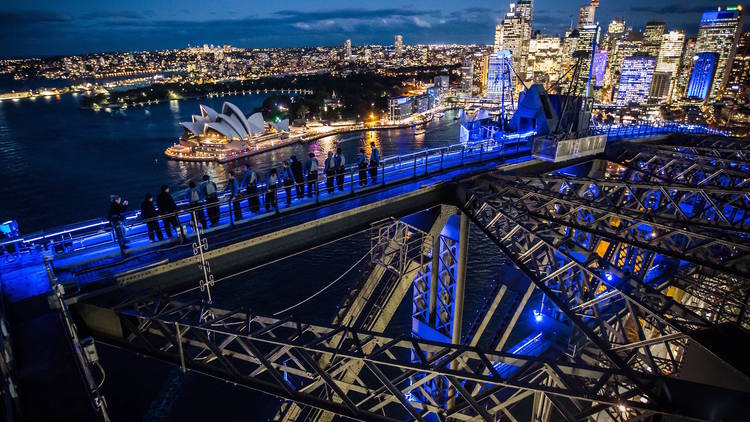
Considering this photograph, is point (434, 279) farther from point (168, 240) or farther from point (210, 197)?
point (168, 240)

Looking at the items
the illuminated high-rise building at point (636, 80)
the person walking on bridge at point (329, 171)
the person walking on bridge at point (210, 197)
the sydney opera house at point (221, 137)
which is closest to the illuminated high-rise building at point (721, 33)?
the illuminated high-rise building at point (636, 80)

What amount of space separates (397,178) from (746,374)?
10.2 m

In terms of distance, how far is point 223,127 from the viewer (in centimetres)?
7325

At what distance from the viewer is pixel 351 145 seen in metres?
76.7

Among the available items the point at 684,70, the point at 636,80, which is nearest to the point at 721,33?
the point at 684,70

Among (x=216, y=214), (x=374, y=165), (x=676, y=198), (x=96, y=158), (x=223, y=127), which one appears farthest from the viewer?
(x=223, y=127)

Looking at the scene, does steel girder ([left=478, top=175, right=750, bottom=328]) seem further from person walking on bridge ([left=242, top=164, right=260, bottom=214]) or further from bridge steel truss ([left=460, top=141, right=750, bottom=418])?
person walking on bridge ([left=242, top=164, right=260, bottom=214])

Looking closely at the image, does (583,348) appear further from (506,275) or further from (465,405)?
(465,405)

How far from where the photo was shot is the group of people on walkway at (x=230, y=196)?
28.7 feet

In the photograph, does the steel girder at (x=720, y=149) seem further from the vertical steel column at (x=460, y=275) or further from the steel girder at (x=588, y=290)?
the vertical steel column at (x=460, y=275)

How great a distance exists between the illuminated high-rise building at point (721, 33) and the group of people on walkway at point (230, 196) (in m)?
214

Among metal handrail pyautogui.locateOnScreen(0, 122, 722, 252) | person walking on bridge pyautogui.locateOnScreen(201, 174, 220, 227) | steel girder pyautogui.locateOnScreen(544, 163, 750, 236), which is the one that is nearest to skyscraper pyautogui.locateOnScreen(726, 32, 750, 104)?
steel girder pyautogui.locateOnScreen(544, 163, 750, 236)

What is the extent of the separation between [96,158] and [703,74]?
199 m

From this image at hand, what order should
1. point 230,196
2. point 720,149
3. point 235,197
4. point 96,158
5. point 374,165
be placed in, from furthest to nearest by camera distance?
point 96,158, point 720,149, point 374,165, point 230,196, point 235,197
